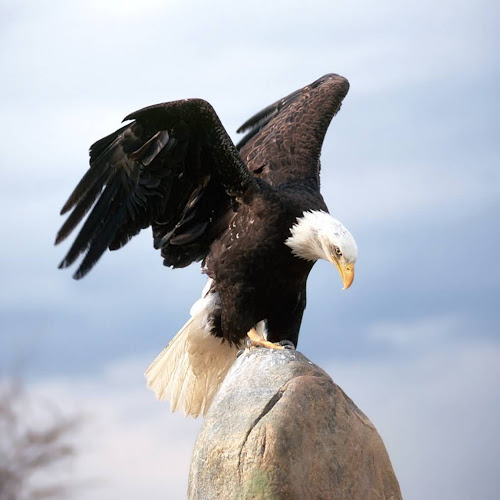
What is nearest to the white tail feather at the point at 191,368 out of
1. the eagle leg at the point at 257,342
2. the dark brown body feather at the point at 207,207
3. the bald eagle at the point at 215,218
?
the bald eagle at the point at 215,218

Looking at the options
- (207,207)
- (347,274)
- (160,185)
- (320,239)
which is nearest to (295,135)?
(207,207)

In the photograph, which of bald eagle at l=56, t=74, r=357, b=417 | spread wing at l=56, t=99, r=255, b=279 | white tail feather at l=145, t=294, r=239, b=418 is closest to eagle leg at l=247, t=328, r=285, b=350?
bald eagle at l=56, t=74, r=357, b=417

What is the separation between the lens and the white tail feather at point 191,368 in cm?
866

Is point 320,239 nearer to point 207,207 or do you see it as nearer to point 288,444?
point 207,207

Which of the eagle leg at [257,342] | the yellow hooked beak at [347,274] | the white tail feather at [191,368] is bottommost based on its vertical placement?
the eagle leg at [257,342]

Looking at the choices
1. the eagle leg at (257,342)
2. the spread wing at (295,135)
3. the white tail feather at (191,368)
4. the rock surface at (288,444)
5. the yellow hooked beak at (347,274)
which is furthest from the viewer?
the spread wing at (295,135)

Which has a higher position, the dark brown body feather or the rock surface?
the dark brown body feather

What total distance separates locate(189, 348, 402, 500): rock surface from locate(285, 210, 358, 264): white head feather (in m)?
0.89

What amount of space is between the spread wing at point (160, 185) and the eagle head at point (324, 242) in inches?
21.9

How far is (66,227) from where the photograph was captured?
8.43 metres

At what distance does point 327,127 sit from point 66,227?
2339 mm

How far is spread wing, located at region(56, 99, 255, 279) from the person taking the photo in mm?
8109

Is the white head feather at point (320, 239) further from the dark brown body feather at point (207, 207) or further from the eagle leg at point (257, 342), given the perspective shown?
the eagle leg at point (257, 342)

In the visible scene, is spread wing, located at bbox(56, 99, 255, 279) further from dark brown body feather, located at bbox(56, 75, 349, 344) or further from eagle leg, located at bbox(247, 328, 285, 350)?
eagle leg, located at bbox(247, 328, 285, 350)
